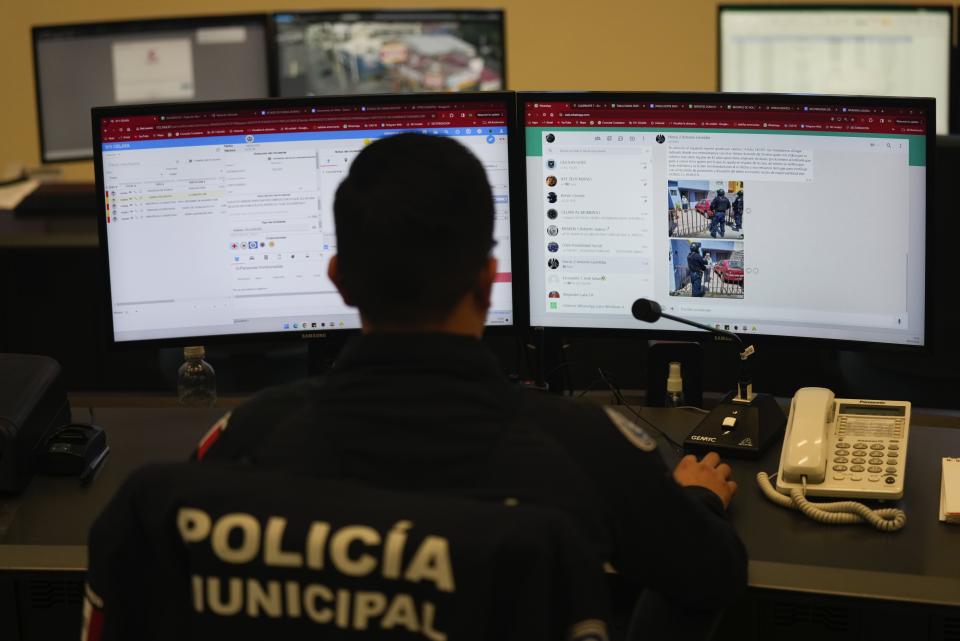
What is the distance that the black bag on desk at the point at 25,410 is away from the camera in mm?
1560

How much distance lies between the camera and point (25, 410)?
63.2 inches

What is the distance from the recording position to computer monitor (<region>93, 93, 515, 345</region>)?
1756mm

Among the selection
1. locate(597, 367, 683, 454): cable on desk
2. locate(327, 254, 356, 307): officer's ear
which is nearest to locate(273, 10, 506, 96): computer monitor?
locate(597, 367, 683, 454): cable on desk

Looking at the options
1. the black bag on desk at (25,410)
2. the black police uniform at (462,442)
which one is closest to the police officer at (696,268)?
the black police uniform at (462,442)

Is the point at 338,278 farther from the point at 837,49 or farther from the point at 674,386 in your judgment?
the point at 837,49

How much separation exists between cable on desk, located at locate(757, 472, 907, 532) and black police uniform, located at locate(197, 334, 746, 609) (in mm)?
385

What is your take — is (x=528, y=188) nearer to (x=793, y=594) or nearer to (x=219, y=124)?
(x=219, y=124)

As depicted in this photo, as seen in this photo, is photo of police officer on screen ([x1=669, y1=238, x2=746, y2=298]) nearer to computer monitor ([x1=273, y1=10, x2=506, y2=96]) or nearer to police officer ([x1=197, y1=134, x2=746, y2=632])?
police officer ([x1=197, y1=134, x2=746, y2=632])

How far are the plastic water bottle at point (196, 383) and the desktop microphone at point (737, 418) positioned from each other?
71 centimetres

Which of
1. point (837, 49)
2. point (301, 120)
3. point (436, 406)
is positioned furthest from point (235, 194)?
point (837, 49)

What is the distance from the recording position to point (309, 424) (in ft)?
3.20

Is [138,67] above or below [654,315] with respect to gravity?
above

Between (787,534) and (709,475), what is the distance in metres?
0.13

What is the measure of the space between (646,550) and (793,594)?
29 cm
